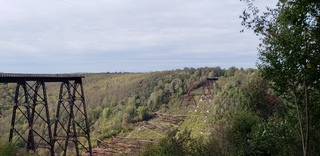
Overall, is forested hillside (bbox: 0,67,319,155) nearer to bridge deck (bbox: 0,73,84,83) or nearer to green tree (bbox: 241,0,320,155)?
green tree (bbox: 241,0,320,155)

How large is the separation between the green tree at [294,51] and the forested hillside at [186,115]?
0.78m

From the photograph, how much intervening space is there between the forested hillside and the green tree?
2.58ft

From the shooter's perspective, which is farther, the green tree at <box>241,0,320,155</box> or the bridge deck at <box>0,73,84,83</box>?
the bridge deck at <box>0,73,84,83</box>

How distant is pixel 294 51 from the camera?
835cm

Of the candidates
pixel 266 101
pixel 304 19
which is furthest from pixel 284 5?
pixel 266 101

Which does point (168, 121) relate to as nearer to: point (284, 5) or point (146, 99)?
point (146, 99)

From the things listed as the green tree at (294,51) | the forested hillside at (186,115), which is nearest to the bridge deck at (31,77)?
the forested hillside at (186,115)

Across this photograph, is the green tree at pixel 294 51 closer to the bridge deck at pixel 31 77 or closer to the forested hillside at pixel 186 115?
the forested hillside at pixel 186 115

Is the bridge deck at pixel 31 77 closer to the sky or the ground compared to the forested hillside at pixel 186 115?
closer to the sky

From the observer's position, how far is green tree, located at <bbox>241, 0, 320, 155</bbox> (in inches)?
313

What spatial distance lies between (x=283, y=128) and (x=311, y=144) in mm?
2113

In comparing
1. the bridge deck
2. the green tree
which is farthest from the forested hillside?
the bridge deck

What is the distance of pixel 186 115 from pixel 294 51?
51.3 meters

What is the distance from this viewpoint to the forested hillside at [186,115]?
18106 millimetres
